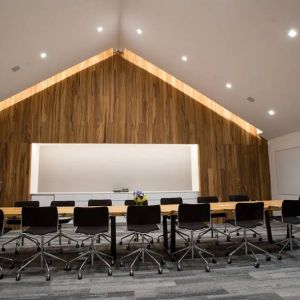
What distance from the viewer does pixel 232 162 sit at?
775 centimetres

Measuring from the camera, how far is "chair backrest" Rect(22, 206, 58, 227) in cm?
357

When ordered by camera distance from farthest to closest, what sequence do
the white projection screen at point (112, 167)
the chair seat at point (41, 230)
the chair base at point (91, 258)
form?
the white projection screen at point (112, 167)
the chair seat at point (41, 230)
the chair base at point (91, 258)

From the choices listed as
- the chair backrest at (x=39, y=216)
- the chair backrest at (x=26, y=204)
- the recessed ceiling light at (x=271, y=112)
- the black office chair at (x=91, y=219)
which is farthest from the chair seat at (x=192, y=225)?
the recessed ceiling light at (x=271, y=112)

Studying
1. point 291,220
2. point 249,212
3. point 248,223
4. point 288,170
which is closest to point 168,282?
point 248,223

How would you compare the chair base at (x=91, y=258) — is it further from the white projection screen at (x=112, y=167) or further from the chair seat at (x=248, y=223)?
the white projection screen at (x=112, y=167)

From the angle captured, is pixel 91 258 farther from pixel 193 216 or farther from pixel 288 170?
pixel 288 170

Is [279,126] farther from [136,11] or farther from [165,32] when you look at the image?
[136,11]

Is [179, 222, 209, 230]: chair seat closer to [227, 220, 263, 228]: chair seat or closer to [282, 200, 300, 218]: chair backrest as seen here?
[227, 220, 263, 228]: chair seat

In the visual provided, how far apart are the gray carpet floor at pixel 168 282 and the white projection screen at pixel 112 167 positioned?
351cm

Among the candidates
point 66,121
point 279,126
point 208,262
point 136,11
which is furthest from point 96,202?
point 279,126

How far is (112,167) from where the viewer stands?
7605mm

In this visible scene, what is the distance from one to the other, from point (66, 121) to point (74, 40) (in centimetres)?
221

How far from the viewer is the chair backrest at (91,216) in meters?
3.58

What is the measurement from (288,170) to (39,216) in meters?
6.41
